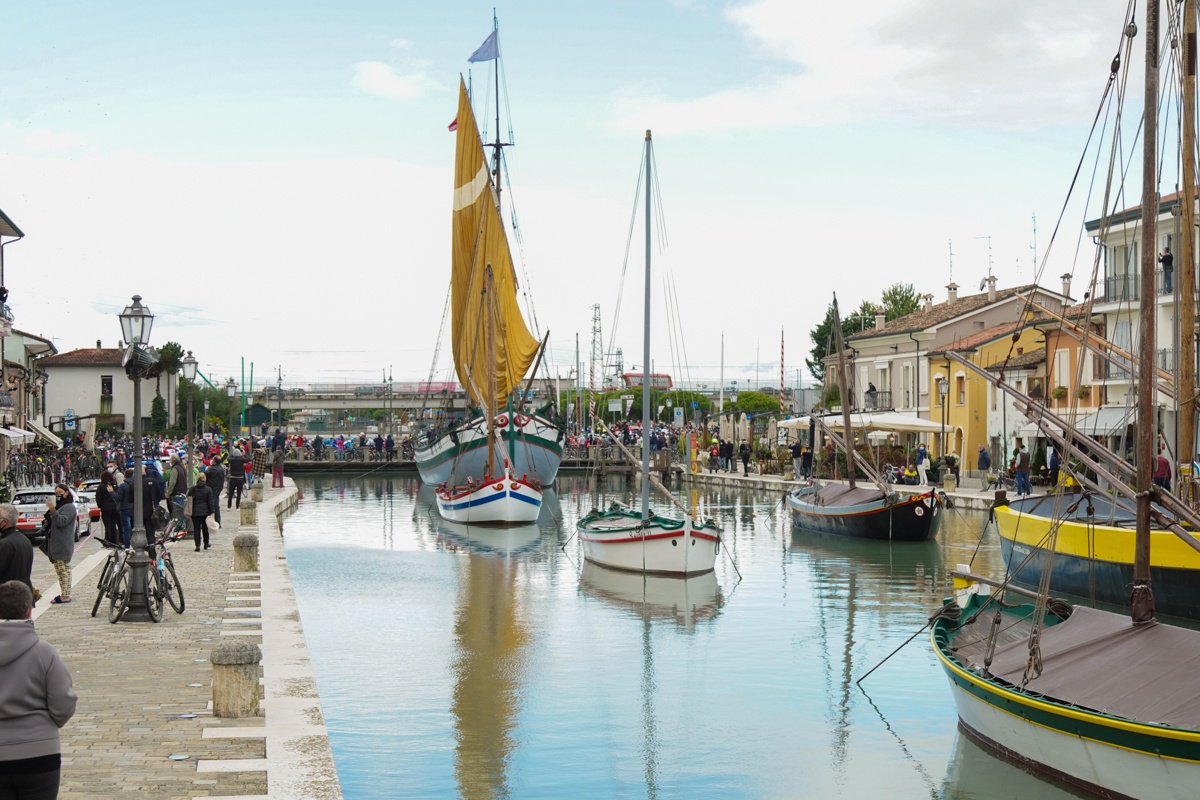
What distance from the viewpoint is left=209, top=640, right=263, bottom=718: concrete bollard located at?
11492 mm

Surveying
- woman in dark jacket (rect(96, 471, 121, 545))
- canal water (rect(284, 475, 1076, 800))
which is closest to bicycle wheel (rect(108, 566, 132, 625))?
canal water (rect(284, 475, 1076, 800))

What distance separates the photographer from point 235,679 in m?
11.6

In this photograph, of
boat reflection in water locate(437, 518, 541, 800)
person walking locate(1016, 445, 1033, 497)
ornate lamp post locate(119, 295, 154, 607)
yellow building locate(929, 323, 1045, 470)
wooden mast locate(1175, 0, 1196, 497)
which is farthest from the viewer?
yellow building locate(929, 323, 1045, 470)

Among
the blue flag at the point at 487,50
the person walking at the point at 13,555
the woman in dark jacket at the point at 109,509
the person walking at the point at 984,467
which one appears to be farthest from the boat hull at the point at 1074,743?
the blue flag at the point at 487,50

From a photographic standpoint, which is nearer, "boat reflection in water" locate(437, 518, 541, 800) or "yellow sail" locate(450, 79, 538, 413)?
"boat reflection in water" locate(437, 518, 541, 800)

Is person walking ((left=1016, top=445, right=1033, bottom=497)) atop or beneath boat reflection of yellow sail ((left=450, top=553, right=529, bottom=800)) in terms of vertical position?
atop

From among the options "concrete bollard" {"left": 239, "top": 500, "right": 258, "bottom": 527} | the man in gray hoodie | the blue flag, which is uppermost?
the blue flag

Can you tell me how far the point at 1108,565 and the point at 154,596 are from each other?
14931 millimetres

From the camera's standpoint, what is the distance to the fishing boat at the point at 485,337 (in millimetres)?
48812

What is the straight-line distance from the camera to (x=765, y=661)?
19.3m

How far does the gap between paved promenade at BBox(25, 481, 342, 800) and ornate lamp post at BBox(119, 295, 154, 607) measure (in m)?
0.51

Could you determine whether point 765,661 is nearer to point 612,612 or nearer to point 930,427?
point 612,612

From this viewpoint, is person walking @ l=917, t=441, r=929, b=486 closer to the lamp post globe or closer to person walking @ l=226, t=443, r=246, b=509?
person walking @ l=226, t=443, r=246, b=509

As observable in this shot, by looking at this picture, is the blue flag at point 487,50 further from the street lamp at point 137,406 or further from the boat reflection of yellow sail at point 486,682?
the street lamp at point 137,406
